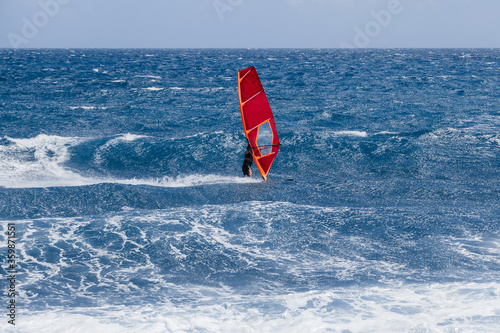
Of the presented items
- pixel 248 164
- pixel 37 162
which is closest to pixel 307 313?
pixel 248 164

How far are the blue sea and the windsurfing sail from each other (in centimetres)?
76

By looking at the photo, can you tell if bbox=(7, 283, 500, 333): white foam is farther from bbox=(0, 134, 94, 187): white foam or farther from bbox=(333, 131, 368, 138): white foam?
bbox=(333, 131, 368, 138): white foam

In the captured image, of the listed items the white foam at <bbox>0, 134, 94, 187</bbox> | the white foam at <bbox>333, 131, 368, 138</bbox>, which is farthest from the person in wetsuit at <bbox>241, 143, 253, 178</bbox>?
the white foam at <bbox>333, 131, 368, 138</bbox>

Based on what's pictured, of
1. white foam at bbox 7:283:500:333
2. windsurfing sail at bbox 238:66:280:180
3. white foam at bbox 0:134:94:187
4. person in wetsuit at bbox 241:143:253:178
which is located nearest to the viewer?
white foam at bbox 7:283:500:333

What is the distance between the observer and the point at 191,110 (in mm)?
26625

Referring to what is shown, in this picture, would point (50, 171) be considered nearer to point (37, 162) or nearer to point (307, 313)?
point (37, 162)

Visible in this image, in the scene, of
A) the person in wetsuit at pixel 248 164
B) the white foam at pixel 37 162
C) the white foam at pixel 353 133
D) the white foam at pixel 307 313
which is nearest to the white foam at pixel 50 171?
the white foam at pixel 37 162

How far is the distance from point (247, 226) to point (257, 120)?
14.8 ft

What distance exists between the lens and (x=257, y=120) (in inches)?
550

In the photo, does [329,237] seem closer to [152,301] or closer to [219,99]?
[152,301]

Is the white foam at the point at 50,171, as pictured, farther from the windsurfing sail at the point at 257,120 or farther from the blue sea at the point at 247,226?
the windsurfing sail at the point at 257,120

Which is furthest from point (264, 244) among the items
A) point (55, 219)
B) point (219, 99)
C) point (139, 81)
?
point (139, 81)

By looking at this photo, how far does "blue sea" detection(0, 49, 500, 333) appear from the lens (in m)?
6.89

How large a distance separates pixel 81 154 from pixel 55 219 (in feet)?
23.3
